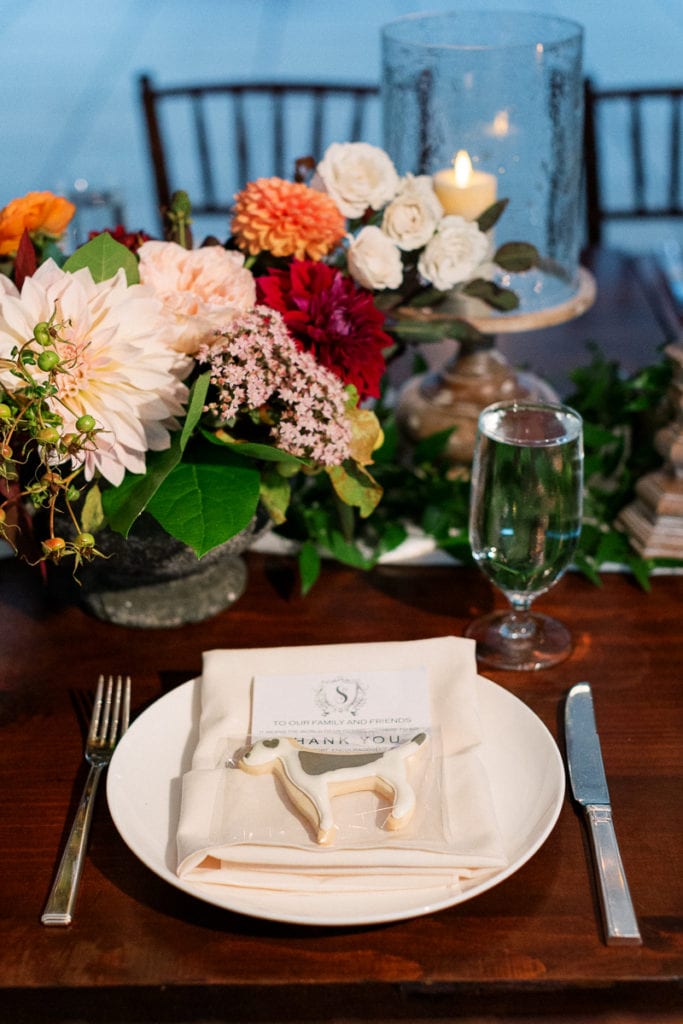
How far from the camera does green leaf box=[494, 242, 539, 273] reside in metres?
0.97

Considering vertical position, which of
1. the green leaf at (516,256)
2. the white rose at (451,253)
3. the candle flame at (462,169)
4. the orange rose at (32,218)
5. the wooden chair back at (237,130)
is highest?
the orange rose at (32,218)

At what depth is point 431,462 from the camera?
107cm

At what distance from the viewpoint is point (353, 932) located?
23.7 inches

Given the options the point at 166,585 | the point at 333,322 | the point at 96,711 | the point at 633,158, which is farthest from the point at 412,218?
the point at 633,158

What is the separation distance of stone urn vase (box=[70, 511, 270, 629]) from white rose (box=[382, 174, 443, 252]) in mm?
268

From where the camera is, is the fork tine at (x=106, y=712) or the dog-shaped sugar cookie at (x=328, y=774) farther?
the fork tine at (x=106, y=712)

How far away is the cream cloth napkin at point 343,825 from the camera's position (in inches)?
23.5

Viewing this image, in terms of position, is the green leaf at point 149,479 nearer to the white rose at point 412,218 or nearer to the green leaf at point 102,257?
the green leaf at point 102,257

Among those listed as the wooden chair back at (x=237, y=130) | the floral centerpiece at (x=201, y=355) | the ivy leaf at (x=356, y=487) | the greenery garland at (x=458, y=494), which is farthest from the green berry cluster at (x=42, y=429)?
the wooden chair back at (x=237, y=130)

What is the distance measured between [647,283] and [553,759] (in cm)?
111

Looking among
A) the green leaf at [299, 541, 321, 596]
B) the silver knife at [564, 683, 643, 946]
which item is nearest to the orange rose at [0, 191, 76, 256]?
the green leaf at [299, 541, 321, 596]

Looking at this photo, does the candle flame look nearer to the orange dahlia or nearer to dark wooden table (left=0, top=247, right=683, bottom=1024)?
the orange dahlia

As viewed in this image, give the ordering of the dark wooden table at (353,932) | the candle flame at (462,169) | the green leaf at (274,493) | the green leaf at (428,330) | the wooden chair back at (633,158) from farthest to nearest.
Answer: the wooden chair back at (633,158), the candle flame at (462,169), the green leaf at (428,330), the green leaf at (274,493), the dark wooden table at (353,932)

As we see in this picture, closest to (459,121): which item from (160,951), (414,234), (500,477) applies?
(414,234)
